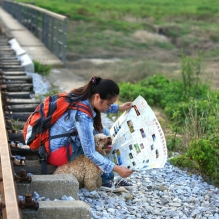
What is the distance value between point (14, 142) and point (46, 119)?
0.72m

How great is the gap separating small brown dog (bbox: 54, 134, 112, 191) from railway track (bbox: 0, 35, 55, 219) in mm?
204

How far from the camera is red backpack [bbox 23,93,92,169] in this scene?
4184mm

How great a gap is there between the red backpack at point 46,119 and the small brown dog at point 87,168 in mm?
191

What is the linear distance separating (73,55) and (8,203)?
17.8m

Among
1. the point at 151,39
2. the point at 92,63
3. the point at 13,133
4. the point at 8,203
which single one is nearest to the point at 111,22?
the point at 151,39

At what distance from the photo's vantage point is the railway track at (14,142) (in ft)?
11.0

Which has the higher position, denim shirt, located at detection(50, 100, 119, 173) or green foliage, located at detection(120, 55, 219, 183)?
denim shirt, located at detection(50, 100, 119, 173)

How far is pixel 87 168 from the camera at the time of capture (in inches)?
165

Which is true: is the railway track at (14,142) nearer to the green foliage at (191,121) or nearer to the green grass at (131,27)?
the green foliage at (191,121)

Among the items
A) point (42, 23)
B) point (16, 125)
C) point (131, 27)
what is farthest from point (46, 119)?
point (131, 27)

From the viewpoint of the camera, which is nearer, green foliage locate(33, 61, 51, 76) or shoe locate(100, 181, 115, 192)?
shoe locate(100, 181, 115, 192)

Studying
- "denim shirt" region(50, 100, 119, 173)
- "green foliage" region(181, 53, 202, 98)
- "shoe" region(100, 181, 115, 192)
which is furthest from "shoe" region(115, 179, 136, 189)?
"green foliage" region(181, 53, 202, 98)

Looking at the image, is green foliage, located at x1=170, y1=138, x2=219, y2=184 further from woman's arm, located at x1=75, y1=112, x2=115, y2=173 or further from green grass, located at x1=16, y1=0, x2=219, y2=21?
green grass, located at x1=16, y1=0, x2=219, y2=21

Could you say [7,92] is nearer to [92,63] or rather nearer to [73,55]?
[92,63]
